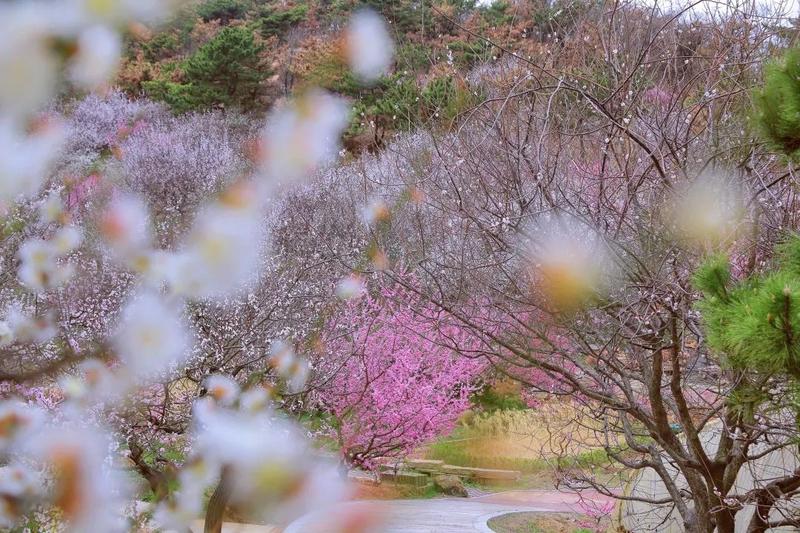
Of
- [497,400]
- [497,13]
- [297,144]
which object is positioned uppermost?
[497,13]

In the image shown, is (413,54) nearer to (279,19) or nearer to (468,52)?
(468,52)

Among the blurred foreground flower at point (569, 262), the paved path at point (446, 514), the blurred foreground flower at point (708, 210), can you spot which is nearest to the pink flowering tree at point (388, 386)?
the paved path at point (446, 514)

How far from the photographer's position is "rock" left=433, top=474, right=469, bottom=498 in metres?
9.31

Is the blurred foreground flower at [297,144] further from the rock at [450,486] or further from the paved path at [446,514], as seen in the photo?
the rock at [450,486]

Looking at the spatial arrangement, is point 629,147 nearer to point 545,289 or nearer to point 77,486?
point 545,289

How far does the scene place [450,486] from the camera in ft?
30.7

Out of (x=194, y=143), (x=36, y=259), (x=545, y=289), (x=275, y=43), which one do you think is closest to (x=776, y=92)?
(x=36, y=259)

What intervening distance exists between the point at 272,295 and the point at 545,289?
303 cm

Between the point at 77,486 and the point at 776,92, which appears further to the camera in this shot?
the point at 776,92

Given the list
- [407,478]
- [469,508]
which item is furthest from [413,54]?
[407,478]

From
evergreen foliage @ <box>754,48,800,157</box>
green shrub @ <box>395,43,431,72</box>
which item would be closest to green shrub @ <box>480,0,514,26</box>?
green shrub @ <box>395,43,431,72</box>

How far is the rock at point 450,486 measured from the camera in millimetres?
9312

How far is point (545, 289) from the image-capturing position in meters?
3.18

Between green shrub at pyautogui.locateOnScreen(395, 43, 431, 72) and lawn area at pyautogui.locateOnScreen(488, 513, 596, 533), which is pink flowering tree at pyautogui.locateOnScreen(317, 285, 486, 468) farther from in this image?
green shrub at pyautogui.locateOnScreen(395, 43, 431, 72)
